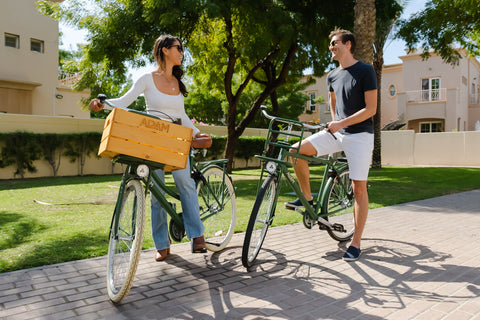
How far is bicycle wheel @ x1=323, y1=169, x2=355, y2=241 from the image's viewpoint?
4.68 meters

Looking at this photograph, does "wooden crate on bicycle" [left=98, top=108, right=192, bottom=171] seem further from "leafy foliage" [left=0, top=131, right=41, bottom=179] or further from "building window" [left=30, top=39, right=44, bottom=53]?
"building window" [left=30, top=39, right=44, bottom=53]

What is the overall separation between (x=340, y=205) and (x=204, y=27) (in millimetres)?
9425

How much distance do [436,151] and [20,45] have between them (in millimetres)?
24531

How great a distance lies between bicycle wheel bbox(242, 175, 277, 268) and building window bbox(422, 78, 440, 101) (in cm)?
3372

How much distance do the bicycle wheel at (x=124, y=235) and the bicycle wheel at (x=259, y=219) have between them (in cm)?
107

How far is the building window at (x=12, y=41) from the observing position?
69.5 ft

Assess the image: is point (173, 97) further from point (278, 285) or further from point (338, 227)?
point (338, 227)

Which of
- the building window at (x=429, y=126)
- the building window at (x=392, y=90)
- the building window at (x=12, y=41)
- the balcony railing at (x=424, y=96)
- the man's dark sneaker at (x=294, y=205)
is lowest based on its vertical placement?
the man's dark sneaker at (x=294, y=205)

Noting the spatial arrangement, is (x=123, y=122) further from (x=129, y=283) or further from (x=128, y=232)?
(x=129, y=283)

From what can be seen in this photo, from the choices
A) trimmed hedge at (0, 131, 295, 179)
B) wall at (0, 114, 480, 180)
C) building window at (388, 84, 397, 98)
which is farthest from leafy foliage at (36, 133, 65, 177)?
building window at (388, 84, 397, 98)

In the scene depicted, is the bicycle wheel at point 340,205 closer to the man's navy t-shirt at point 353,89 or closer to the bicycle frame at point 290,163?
the bicycle frame at point 290,163

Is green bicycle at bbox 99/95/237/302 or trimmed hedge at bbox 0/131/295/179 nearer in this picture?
green bicycle at bbox 99/95/237/302

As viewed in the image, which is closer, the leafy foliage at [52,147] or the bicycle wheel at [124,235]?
the bicycle wheel at [124,235]

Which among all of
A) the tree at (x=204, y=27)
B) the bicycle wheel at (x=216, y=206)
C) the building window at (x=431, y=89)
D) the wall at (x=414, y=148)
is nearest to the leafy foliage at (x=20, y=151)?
the wall at (x=414, y=148)
